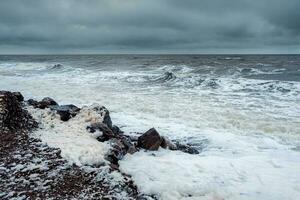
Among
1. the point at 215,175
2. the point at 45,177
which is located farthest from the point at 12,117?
the point at 215,175

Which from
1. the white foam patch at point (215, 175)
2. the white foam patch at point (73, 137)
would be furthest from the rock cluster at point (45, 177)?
the white foam patch at point (215, 175)

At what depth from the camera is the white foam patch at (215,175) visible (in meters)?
5.09

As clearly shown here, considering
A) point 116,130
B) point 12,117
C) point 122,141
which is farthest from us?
point 116,130

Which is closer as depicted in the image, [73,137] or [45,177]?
[45,177]

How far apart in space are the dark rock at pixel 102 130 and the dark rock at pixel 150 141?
657 mm

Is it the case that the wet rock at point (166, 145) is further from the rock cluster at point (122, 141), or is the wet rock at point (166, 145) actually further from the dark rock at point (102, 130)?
the dark rock at point (102, 130)

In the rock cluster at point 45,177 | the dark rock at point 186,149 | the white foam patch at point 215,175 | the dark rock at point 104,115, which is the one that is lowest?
the dark rock at point 186,149

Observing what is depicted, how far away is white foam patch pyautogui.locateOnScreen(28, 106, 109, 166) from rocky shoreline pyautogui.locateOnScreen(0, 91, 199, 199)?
108 millimetres

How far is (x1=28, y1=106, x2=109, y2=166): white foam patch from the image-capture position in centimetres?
602

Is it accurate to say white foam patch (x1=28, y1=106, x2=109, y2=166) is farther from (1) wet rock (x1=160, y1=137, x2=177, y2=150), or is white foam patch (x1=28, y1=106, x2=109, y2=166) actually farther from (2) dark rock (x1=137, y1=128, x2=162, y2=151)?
(1) wet rock (x1=160, y1=137, x2=177, y2=150)

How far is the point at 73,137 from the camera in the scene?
7.23 m

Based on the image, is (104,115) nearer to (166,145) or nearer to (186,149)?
(166,145)

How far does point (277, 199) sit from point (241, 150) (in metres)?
2.39

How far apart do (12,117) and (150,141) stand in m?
3.42
